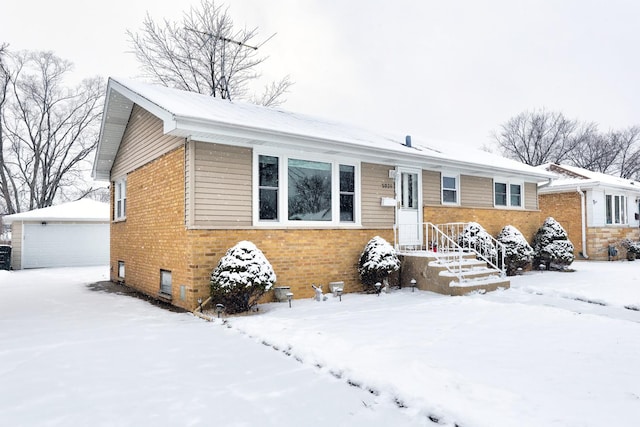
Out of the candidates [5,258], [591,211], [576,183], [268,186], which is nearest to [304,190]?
[268,186]

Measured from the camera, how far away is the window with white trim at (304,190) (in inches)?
328

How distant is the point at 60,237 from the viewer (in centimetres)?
1889

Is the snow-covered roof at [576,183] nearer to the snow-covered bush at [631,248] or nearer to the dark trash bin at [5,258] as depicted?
the snow-covered bush at [631,248]

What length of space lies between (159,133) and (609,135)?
43513mm

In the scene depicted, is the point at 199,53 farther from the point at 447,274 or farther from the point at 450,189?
the point at 447,274

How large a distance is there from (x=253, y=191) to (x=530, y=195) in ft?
34.8

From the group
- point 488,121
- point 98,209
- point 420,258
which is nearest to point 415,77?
point 488,121

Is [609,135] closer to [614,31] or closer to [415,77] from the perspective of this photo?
[614,31]

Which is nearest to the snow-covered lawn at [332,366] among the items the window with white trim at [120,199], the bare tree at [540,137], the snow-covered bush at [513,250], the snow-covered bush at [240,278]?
the snow-covered bush at [240,278]

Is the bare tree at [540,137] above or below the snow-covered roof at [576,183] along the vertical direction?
above

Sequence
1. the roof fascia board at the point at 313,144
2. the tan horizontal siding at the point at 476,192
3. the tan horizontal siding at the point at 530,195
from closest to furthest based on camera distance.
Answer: the roof fascia board at the point at 313,144
the tan horizontal siding at the point at 476,192
the tan horizontal siding at the point at 530,195

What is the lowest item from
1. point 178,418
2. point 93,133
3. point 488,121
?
point 178,418

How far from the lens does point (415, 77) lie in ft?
158

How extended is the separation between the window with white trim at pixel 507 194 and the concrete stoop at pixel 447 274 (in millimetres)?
3999
